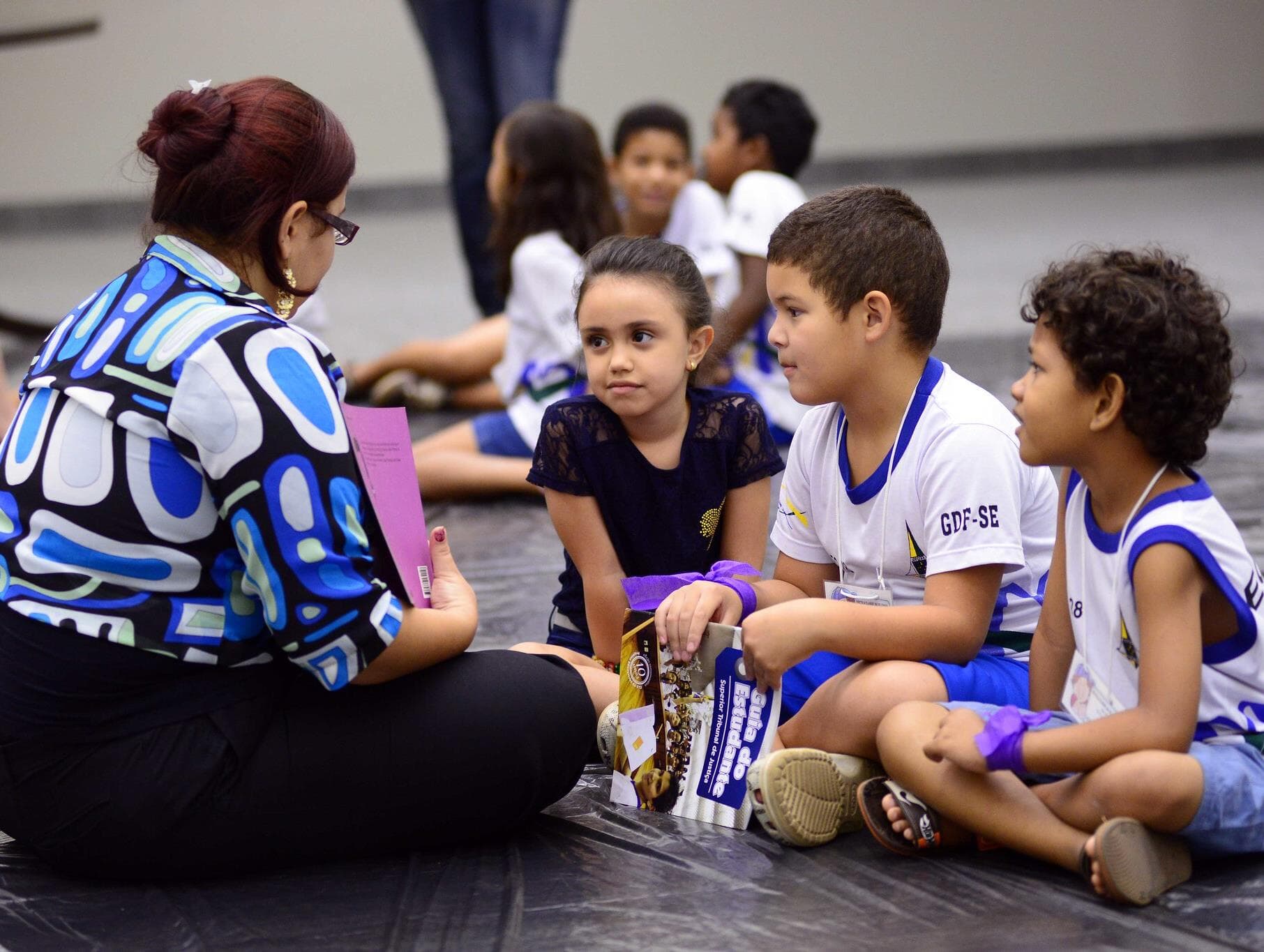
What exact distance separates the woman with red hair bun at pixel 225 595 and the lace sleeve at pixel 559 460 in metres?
0.39

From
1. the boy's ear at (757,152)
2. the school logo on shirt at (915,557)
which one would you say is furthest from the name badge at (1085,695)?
the boy's ear at (757,152)

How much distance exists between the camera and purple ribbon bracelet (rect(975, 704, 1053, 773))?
1.46m

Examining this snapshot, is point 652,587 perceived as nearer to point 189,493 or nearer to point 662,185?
point 189,493

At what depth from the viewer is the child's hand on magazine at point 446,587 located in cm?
162

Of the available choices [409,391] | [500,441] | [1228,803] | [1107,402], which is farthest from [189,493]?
[409,391]

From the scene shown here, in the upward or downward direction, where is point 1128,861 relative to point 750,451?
downward

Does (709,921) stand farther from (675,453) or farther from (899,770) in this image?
(675,453)

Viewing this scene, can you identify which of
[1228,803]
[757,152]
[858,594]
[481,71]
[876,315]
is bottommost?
[1228,803]

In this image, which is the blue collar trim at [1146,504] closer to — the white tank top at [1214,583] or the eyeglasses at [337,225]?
the white tank top at [1214,583]

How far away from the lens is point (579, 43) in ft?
Answer: 36.0

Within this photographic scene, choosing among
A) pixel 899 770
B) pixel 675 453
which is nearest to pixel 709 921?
pixel 899 770

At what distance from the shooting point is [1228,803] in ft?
4.72

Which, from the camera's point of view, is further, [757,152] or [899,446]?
[757,152]

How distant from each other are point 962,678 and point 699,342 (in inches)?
25.5
